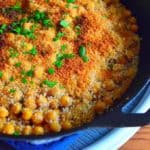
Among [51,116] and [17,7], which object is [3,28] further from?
[51,116]

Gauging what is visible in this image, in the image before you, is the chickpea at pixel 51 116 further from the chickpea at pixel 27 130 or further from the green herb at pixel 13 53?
the green herb at pixel 13 53

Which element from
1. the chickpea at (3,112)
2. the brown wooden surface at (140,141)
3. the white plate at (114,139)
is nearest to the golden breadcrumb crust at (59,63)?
the chickpea at (3,112)

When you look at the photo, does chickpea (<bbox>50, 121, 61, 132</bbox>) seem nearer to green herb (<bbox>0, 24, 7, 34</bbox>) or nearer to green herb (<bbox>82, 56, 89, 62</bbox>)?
green herb (<bbox>82, 56, 89, 62</bbox>)

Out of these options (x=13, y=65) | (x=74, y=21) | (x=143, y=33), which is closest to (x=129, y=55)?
(x=143, y=33)

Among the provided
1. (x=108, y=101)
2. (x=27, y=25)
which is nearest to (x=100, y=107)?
(x=108, y=101)

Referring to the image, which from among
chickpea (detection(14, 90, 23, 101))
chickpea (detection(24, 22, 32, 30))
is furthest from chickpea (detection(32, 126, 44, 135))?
chickpea (detection(24, 22, 32, 30))

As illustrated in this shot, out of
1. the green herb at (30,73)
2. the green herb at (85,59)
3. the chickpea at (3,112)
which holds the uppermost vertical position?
the green herb at (85,59)
